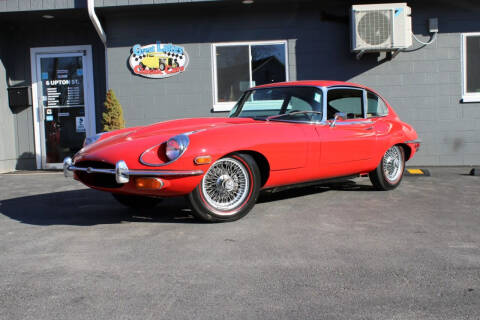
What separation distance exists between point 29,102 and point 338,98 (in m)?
7.13

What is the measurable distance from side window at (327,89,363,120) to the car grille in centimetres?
242

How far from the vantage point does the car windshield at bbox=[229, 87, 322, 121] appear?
510cm

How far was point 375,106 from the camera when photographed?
6.07 m

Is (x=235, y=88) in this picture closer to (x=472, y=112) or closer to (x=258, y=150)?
(x=472, y=112)

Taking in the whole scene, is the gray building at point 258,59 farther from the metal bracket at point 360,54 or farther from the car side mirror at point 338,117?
the car side mirror at point 338,117

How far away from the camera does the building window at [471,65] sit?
927 cm

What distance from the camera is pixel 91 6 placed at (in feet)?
29.0

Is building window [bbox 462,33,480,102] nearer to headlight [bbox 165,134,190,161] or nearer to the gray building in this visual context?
the gray building

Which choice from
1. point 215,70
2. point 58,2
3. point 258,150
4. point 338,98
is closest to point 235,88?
point 215,70

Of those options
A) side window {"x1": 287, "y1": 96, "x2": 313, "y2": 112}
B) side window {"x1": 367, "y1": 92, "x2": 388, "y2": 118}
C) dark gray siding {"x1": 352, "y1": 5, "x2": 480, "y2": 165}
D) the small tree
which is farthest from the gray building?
side window {"x1": 287, "y1": 96, "x2": 313, "y2": 112}

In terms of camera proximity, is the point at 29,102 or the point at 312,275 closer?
the point at 312,275

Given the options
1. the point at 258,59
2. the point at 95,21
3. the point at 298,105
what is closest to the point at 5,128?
the point at 95,21

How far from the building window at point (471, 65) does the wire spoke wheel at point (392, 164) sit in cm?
400

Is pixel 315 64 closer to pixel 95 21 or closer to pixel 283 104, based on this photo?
pixel 95 21
